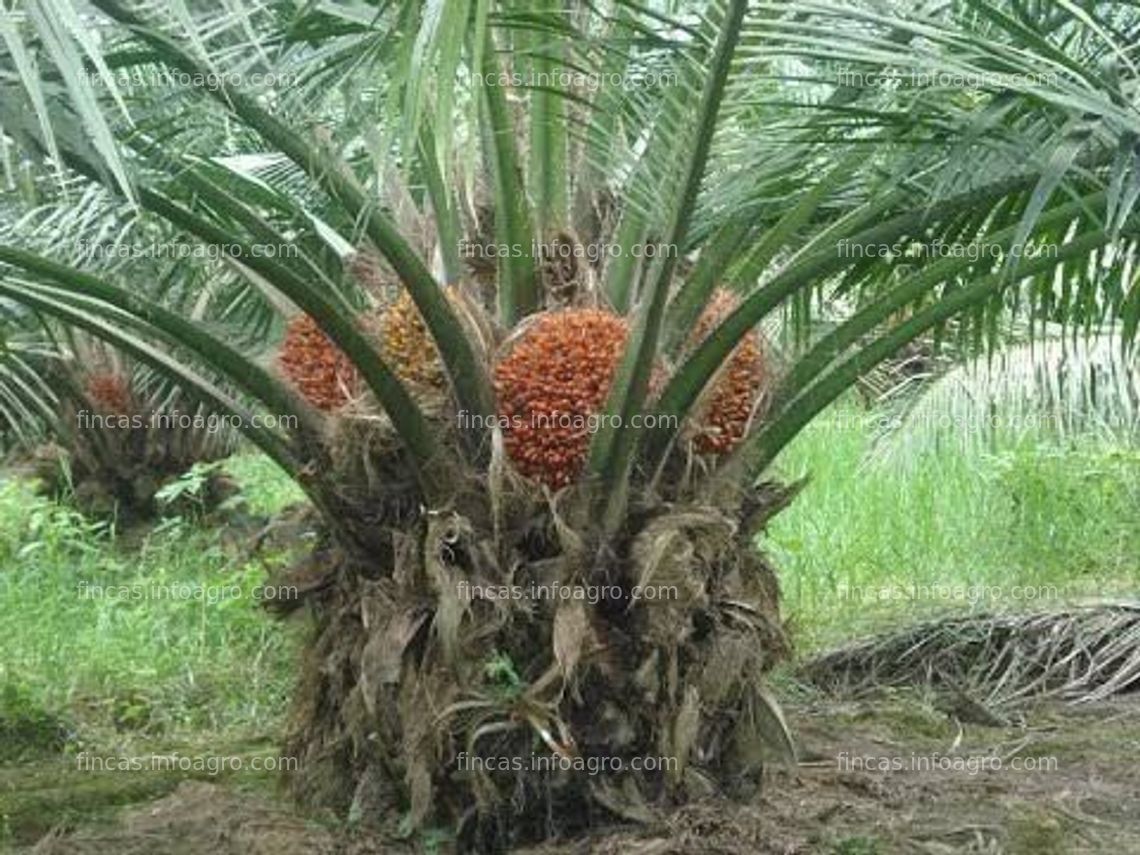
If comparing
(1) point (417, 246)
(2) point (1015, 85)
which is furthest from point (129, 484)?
(2) point (1015, 85)

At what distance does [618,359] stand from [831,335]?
1.59 ft

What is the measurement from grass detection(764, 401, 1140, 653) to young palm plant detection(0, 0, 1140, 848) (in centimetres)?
238

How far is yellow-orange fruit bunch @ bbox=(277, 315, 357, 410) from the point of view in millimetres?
4391

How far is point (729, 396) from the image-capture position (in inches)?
165

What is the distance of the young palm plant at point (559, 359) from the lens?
3654 mm

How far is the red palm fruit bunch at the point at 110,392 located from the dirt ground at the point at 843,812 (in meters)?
4.28

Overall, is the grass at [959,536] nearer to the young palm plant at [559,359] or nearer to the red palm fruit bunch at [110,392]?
the young palm plant at [559,359]

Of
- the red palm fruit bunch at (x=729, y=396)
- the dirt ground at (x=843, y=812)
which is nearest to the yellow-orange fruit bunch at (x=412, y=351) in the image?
the red palm fruit bunch at (x=729, y=396)

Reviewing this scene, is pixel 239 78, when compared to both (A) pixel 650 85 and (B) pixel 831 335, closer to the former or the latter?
(A) pixel 650 85

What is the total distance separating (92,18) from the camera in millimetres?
3346

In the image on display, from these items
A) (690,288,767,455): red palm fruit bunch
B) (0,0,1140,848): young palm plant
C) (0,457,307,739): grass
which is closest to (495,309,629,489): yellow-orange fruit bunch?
(0,0,1140,848): young palm plant

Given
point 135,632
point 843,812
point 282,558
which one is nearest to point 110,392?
point 135,632

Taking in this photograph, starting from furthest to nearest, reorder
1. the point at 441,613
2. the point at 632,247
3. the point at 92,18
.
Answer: the point at 632,247 < the point at 441,613 < the point at 92,18

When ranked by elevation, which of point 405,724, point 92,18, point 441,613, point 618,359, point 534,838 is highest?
point 92,18
